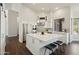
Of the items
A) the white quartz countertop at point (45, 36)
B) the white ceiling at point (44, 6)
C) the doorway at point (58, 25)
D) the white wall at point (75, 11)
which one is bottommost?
the white quartz countertop at point (45, 36)

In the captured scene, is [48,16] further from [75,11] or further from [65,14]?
[75,11]

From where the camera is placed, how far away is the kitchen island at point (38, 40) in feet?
5.71

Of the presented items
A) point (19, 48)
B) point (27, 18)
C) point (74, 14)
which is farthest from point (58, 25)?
point (19, 48)

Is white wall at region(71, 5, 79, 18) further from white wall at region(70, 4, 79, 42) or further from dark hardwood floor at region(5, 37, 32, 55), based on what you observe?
dark hardwood floor at region(5, 37, 32, 55)

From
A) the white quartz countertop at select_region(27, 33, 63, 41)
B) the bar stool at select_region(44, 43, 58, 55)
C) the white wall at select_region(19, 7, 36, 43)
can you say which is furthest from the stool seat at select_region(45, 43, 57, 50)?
the white wall at select_region(19, 7, 36, 43)

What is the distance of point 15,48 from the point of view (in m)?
1.71

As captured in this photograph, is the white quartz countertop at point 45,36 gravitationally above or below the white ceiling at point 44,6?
below

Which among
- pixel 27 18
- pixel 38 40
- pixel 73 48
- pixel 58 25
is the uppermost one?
pixel 27 18

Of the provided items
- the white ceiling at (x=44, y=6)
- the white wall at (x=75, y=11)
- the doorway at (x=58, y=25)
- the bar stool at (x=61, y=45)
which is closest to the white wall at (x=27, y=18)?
the white ceiling at (x=44, y=6)

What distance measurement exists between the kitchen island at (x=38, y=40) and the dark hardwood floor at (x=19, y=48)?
105 mm

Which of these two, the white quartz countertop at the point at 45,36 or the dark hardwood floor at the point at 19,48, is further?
the white quartz countertop at the point at 45,36

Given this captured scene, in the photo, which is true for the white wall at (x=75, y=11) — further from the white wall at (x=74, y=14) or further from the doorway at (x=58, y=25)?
the doorway at (x=58, y=25)

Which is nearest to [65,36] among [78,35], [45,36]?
[78,35]

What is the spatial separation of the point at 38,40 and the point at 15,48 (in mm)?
471
